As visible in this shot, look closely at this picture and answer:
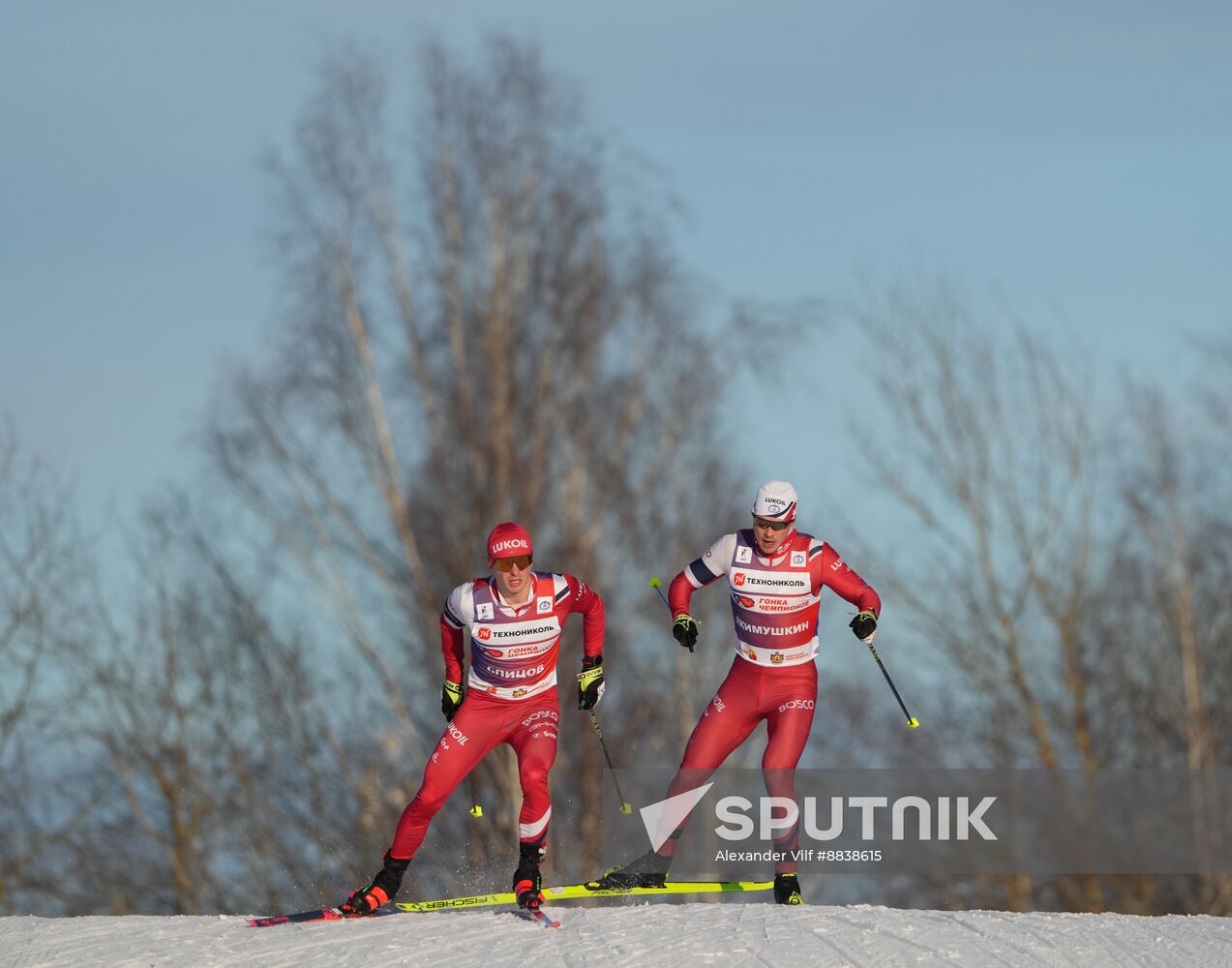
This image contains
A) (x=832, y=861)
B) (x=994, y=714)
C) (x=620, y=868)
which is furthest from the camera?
(x=994, y=714)

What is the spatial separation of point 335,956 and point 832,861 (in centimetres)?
331

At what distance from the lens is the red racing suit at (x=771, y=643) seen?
8.92 meters

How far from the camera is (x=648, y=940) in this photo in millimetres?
8078

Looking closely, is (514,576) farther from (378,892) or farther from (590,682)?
(378,892)

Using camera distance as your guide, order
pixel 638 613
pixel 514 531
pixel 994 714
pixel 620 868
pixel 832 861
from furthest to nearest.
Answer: pixel 994 714, pixel 638 613, pixel 832 861, pixel 620 868, pixel 514 531

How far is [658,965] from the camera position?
7609mm

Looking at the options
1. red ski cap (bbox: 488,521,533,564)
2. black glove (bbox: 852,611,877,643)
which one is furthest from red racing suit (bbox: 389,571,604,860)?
black glove (bbox: 852,611,877,643)

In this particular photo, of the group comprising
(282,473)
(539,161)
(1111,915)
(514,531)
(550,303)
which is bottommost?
(1111,915)

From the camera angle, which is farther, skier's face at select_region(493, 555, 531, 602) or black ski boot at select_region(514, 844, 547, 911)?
black ski boot at select_region(514, 844, 547, 911)

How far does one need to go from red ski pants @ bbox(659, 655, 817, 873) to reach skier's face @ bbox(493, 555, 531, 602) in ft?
4.18

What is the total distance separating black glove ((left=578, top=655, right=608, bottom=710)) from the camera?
28.4ft

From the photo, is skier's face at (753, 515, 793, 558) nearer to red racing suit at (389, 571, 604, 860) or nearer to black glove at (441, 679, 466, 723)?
red racing suit at (389, 571, 604, 860)

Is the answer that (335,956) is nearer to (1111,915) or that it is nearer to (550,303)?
(1111,915)

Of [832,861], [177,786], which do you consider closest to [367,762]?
[177,786]
